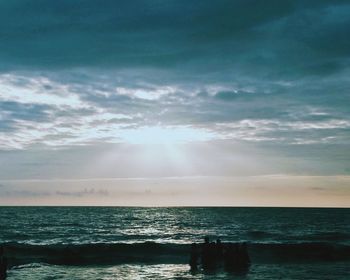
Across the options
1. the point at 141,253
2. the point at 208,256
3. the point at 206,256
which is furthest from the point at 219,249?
the point at 141,253

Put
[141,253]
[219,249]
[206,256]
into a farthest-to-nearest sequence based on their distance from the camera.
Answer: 1. [141,253]
2. [219,249]
3. [206,256]

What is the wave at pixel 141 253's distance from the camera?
136 feet

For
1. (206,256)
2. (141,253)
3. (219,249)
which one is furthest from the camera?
(141,253)

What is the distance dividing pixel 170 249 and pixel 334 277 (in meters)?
23.5

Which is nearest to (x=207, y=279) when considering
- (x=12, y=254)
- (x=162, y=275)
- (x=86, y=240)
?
(x=162, y=275)

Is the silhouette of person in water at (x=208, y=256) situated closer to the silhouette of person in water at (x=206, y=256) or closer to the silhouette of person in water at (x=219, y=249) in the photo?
the silhouette of person in water at (x=206, y=256)

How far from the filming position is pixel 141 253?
48.8 metres

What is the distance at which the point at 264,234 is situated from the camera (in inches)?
2822

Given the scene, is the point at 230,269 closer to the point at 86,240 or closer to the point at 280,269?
the point at 280,269

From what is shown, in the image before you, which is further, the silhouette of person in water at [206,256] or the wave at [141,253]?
the wave at [141,253]

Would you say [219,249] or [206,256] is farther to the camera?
[219,249]

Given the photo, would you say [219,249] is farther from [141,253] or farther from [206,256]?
[141,253]

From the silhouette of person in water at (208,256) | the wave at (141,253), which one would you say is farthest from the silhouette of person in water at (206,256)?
the wave at (141,253)

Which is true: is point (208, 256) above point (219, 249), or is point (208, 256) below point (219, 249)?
below
